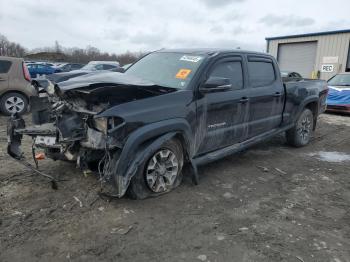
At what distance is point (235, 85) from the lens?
4867mm

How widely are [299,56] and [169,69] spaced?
20.5 m

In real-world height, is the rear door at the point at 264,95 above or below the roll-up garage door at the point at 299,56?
below

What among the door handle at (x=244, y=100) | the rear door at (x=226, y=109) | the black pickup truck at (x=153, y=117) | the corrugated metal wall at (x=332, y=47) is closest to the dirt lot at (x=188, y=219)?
the black pickup truck at (x=153, y=117)

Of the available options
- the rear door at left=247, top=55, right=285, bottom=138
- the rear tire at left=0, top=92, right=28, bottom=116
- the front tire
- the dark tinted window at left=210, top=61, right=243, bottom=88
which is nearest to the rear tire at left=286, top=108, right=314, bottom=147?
the rear door at left=247, top=55, right=285, bottom=138

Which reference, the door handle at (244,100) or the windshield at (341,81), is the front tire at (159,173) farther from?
the windshield at (341,81)

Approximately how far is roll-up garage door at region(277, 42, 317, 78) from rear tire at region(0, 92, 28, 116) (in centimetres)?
1863

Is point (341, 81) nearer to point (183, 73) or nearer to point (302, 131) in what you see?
point (302, 131)

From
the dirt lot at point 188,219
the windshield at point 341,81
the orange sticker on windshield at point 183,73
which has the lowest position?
the dirt lot at point 188,219

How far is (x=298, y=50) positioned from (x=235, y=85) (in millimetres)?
20120

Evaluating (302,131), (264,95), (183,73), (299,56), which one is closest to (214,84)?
(183,73)

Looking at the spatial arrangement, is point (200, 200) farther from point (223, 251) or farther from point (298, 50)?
point (298, 50)

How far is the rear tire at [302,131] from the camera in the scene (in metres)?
6.58

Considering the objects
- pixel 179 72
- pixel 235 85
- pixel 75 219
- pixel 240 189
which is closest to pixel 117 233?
pixel 75 219

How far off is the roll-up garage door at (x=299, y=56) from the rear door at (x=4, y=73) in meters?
18.8
